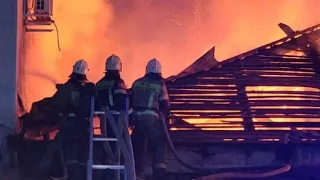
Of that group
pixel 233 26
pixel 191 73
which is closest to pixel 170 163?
pixel 191 73

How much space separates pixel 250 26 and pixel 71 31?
14.9ft

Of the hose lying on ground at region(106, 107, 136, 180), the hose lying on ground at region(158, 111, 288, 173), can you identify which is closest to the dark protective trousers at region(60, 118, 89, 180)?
the hose lying on ground at region(106, 107, 136, 180)

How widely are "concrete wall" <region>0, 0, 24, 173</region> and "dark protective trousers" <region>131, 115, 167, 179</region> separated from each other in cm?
199

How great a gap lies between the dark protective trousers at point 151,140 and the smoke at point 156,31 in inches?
192

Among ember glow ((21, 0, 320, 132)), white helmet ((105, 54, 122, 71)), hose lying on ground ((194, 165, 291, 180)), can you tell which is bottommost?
hose lying on ground ((194, 165, 291, 180))

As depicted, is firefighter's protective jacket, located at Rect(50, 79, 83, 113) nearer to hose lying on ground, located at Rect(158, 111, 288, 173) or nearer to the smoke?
hose lying on ground, located at Rect(158, 111, 288, 173)

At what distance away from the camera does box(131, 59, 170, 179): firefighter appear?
884 cm

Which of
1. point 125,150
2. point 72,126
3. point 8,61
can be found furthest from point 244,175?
point 8,61

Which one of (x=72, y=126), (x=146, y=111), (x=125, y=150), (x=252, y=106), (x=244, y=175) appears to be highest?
(x=252, y=106)

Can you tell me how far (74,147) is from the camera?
8.78m

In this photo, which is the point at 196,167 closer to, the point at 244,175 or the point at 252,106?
the point at 244,175

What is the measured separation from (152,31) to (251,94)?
4.77 metres

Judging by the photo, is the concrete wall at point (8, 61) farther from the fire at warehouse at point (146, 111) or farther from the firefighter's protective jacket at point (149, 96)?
the firefighter's protective jacket at point (149, 96)

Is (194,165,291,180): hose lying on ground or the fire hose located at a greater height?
the fire hose
